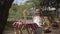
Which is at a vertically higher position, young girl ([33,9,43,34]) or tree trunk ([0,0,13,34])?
tree trunk ([0,0,13,34])

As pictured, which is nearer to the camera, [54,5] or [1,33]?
[1,33]

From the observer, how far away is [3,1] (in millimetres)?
1952

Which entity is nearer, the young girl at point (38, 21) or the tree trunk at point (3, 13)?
the tree trunk at point (3, 13)

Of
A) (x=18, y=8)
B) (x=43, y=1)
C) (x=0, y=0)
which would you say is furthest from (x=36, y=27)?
(x=18, y=8)

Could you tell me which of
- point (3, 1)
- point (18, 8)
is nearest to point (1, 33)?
point (3, 1)

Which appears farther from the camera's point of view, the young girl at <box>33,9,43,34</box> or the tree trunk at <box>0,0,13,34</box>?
the young girl at <box>33,9,43,34</box>

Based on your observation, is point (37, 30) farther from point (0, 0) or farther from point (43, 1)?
point (43, 1)

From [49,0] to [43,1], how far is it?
67 cm

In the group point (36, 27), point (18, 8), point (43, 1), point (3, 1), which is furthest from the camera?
point (18, 8)

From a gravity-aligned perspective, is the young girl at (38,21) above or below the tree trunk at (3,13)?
below

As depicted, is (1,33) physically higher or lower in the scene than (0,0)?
lower

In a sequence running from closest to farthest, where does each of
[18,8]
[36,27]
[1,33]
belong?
[1,33] → [36,27] → [18,8]

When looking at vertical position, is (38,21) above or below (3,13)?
A: below

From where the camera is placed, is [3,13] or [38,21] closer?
[3,13]
